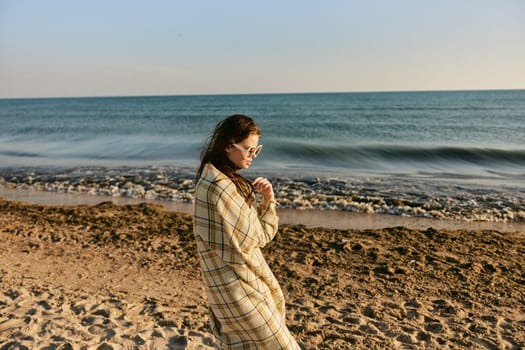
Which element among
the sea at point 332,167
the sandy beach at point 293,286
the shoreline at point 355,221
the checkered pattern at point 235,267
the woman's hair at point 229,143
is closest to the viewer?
the checkered pattern at point 235,267

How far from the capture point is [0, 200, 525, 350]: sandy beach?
4.13 metres

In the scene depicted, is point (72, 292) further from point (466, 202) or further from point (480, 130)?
point (480, 130)

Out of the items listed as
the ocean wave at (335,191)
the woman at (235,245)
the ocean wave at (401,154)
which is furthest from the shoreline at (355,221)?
the ocean wave at (401,154)

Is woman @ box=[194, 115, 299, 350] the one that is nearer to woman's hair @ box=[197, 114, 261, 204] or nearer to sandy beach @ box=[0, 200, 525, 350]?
woman's hair @ box=[197, 114, 261, 204]

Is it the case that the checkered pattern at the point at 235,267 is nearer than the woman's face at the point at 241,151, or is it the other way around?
the checkered pattern at the point at 235,267

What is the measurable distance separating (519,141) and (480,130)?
6.10 m

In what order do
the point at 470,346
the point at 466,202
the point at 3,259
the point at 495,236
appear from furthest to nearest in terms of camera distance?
1. the point at 466,202
2. the point at 495,236
3. the point at 3,259
4. the point at 470,346

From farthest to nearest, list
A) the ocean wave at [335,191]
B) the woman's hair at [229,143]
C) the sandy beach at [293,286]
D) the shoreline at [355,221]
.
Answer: the ocean wave at [335,191], the shoreline at [355,221], the sandy beach at [293,286], the woman's hair at [229,143]

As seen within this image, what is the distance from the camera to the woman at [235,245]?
1890 millimetres

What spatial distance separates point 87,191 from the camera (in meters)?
11.8

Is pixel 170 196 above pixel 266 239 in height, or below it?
below

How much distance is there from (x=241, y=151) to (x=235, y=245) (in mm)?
438

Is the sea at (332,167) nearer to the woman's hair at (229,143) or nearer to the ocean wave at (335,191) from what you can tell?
the ocean wave at (335,191)

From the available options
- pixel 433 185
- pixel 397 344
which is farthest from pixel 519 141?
pixel 397 344
